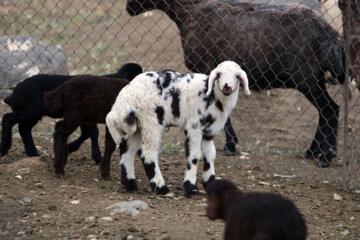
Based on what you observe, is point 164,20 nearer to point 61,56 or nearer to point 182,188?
point 61,56

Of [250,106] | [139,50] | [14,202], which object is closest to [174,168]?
[14,202]

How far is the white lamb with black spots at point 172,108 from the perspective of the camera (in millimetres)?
4590

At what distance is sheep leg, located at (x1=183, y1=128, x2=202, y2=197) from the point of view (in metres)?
4.68

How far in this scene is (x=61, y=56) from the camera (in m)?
8.83

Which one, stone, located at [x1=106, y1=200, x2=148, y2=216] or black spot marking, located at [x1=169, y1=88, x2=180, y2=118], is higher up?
black spot marking, located at [x1=169, y1=88, x2=180, y2=118]

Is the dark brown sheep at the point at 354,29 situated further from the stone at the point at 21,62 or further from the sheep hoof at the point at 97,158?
the stone at the point at 21,62

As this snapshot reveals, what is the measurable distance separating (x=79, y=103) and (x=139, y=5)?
263 cm

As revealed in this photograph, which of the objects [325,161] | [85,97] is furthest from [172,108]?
[325,161]

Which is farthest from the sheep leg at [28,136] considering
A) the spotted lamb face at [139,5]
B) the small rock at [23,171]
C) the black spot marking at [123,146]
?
the spotted lamb face at [139,5]

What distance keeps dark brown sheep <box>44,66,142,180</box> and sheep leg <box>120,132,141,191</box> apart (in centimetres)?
26

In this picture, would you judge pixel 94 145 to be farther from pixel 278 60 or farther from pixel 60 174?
pixel 278 60

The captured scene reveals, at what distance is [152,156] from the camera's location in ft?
15.4

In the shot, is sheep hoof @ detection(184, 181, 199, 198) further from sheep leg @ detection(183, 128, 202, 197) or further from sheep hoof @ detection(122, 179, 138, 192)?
sheep hoof @ detection(122, 179, 138, 192)

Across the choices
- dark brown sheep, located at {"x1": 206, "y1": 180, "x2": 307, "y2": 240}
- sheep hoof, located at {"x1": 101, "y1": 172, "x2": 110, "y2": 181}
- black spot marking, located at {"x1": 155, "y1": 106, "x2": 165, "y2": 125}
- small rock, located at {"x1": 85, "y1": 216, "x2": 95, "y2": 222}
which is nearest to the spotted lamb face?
sheep hoof, located at {"x1": 101, "y1": 172, "x2": 110, "y2": 181}
